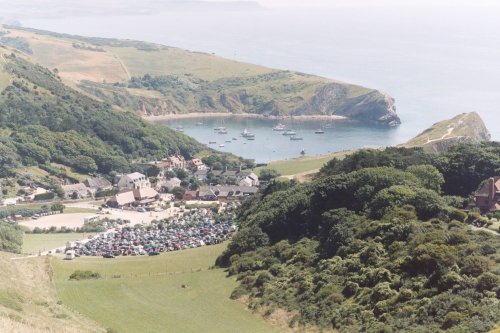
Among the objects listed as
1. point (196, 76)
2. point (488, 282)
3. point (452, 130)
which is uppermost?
point (196, 76)

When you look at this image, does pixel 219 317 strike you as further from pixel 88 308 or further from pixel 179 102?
pixel 179 102

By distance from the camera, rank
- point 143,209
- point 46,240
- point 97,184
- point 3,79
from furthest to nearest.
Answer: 1. point 3,79
2. point 97,184
3. point 143,209
4. point 46,240

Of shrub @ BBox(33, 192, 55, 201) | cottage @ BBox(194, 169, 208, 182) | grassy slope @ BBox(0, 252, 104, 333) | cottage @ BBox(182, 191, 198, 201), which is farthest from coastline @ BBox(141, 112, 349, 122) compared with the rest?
grassy slope @ BBox(0, 252, 104, 333)

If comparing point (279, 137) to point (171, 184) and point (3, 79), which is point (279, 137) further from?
point (171, 184)

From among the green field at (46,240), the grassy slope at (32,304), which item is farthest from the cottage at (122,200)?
the grassy slope at (32,304)

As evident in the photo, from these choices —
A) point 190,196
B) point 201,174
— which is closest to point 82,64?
point 201,174
